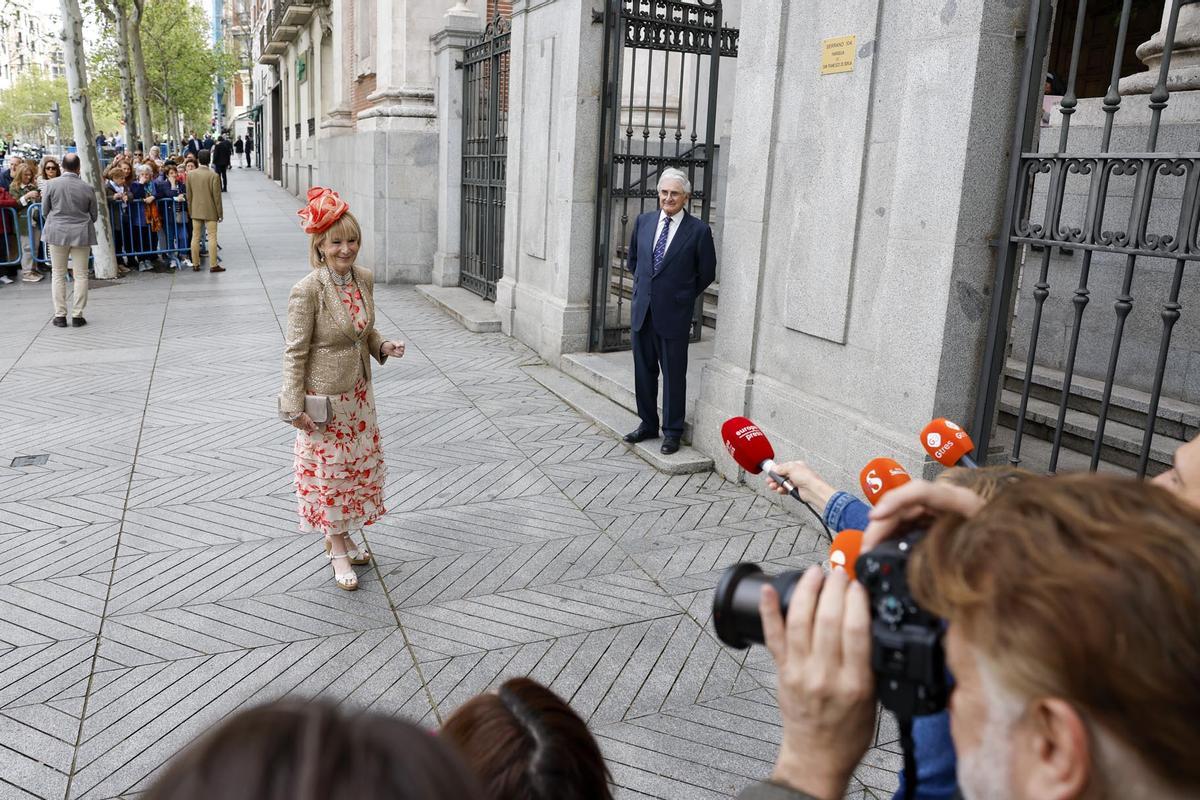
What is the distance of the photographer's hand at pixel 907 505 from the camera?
1.29m

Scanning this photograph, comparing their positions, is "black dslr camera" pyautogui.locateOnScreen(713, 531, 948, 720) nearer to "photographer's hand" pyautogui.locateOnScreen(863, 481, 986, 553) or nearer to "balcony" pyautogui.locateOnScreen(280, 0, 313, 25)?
"photographer's hand" pyautogui.locateOnScreen(863, 481, 986, 553)

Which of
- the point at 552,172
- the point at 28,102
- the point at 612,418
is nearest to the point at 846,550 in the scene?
the point at 612,418

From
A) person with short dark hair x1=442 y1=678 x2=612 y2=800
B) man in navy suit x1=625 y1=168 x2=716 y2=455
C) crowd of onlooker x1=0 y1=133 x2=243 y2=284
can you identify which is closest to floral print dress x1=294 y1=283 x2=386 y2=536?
man in navy suit x1=625 y1=168 x2=716 y2=455

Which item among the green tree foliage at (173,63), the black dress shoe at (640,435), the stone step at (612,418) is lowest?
the stone step at (612,418)

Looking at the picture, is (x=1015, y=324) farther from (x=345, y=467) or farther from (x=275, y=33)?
(x=275, y=33)

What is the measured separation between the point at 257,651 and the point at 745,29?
188 inches

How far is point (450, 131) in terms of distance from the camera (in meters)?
13.8

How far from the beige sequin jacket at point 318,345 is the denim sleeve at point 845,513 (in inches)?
117

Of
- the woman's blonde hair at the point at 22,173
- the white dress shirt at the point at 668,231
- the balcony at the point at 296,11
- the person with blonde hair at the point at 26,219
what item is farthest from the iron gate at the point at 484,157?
the balcony at the point at 296,11

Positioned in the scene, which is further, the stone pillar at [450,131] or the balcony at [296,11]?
the balcony at [296,11]

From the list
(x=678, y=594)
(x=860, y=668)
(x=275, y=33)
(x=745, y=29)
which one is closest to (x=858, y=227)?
(x=745, y=29)

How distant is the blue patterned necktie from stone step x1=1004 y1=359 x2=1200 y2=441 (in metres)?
2.45

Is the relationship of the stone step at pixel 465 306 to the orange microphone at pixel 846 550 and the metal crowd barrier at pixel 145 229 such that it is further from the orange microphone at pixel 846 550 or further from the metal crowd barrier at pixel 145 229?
the orange microphone at pixel 846 550

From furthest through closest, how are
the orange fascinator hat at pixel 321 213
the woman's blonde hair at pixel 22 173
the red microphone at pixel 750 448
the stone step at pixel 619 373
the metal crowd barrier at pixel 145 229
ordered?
1. the metal crowd barrier at pixel 145 229
2. the woman's blonde hair at pixel 22 173
3. the stone step at pixel 619 373
4. the orange fascinator hat at pixel 321 213
5. the red microphone at pixel 750 448
